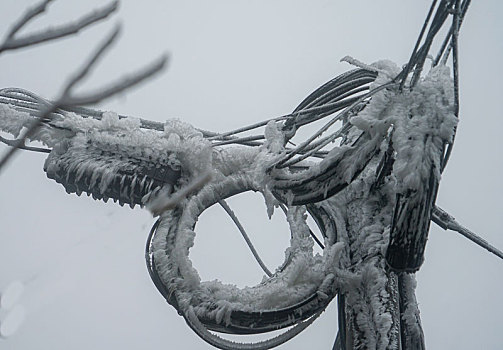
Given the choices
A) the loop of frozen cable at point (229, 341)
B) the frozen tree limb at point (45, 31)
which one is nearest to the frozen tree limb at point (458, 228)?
the loop of frozen cable at point (229, 341)

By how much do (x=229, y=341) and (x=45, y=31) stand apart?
1614 mm

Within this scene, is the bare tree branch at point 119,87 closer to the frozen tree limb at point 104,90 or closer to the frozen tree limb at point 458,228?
the frozen tree limb at point 104,90

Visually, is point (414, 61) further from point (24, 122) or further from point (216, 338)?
point (24, 122)

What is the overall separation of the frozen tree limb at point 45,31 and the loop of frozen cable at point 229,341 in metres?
1.55

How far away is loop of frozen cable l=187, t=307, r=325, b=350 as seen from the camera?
1.92 metres

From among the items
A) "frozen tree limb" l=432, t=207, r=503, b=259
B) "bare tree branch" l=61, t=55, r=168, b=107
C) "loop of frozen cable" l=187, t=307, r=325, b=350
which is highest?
"frozen tree limb" l=432, t=207, r=503, b=259

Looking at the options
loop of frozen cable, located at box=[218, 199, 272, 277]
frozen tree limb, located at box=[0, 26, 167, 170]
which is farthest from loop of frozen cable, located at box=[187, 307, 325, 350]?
frozen tree limb, located at box=[0, 26, 167, 170]

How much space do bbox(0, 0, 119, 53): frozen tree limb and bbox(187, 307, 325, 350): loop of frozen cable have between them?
1.55 metres

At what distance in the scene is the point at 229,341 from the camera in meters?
1.94

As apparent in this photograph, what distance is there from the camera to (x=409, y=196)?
1646 millimetres

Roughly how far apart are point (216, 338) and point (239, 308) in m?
0.12

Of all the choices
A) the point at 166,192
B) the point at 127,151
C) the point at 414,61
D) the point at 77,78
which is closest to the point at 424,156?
the point at 414,61

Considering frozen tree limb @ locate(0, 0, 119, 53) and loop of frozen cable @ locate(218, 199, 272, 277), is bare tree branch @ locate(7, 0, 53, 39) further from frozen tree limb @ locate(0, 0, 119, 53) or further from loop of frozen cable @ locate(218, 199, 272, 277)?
loop of frozen cable @ locate(218, 199, 272, 277)

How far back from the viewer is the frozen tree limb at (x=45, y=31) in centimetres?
47
